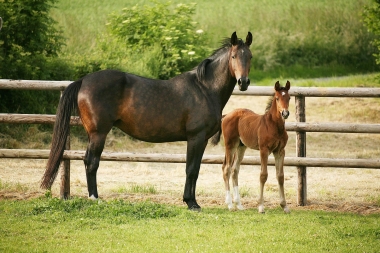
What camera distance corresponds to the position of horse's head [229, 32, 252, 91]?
7.30 m

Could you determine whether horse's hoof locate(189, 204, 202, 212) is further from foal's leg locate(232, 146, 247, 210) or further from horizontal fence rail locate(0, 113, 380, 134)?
horizontal fence rail locate(0, 113, 380, 134)

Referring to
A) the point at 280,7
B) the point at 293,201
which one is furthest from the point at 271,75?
the point at 293,201

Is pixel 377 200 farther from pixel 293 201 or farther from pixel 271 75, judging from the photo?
pixel 271 75

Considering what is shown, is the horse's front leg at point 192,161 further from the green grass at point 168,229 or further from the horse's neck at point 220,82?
the horse's neck at point 220,82

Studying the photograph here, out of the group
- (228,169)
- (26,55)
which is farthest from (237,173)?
(26,55)

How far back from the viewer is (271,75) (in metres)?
21.0

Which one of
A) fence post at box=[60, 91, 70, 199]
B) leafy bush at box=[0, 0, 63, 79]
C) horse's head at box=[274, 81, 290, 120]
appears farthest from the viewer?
leafy bush at box=[0, 0, 63, 79]

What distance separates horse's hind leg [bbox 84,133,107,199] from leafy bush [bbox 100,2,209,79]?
7308mm

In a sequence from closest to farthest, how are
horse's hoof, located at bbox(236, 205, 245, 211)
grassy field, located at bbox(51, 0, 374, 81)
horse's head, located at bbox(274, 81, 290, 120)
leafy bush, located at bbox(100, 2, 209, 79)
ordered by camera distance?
horse's head, located at bbox(274, 81, 290, 120) < horse's hoof, located at bbox(236, 205, 245, 211) < leafy bush, located at bbox(100, 2, 209, 79) < grassy field, located at bbox(51, 0, 374, 81)

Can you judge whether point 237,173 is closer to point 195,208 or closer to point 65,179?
point 195,208

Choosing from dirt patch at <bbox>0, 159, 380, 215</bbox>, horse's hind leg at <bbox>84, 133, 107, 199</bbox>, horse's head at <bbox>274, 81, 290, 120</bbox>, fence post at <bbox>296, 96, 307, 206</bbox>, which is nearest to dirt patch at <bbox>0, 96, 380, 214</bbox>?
dirt patch at <bbox>0, 159, 380, 215</bbox>

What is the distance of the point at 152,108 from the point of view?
7.66 meters

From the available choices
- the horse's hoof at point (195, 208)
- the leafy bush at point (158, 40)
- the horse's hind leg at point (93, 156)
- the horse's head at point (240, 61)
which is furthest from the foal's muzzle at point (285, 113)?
the leafy bush at point (158, 40)

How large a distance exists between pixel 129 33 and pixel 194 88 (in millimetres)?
8617
